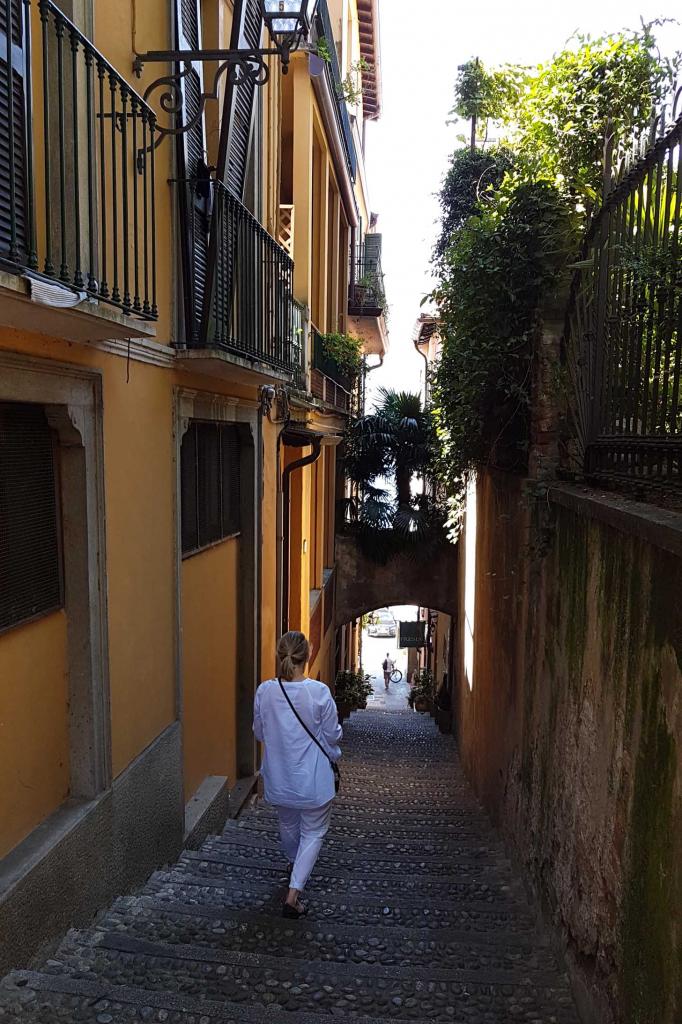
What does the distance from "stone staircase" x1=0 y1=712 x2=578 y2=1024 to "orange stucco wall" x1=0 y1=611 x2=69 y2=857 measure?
661 millimetres

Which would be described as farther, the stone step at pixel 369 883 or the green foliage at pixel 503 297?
the green foliage at pixel 503 297

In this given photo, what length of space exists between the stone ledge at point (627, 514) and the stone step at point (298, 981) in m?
2.32

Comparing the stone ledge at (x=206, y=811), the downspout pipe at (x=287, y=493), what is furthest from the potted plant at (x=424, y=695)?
the stone ledge at (x=206, y=811)

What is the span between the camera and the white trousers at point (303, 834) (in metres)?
4.79

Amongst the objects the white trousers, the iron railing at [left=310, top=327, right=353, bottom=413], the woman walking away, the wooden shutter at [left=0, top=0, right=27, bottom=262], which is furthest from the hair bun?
the iron railing at [left=310, top=327, right=353, bottom=413]

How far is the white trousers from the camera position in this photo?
15.7 feet

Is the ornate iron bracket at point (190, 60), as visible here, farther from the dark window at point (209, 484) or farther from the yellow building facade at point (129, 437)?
the dark window at point (209, 484)

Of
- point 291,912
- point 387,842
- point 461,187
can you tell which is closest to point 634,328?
point 291,912

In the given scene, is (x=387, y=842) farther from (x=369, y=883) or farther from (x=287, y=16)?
(x=287, y=16)

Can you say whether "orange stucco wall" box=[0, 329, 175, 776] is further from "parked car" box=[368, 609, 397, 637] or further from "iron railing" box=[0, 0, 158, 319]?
"parked car" box=[368, 609, 397, 637]

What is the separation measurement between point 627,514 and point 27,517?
2792mm

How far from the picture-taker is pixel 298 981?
383 cm

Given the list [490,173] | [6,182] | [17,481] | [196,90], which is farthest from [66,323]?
[490,173]

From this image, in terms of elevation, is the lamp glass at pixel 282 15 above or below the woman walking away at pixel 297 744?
above
